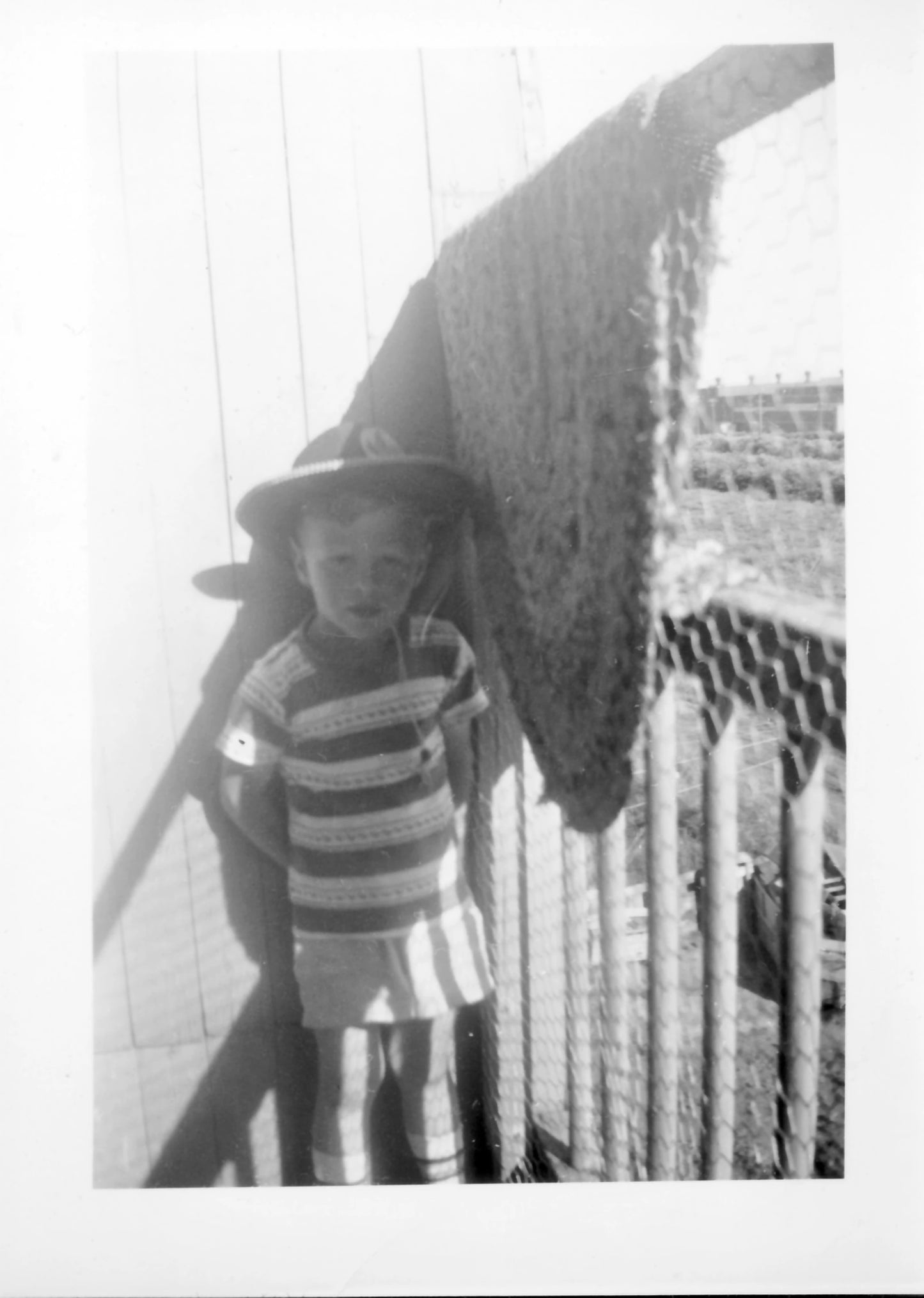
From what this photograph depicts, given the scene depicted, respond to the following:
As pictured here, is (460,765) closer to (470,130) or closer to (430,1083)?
(430,1083)

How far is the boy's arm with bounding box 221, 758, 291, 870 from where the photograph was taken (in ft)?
3.26

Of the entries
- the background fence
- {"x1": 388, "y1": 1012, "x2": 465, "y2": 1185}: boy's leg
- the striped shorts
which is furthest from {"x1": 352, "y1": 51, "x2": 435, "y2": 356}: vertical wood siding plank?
{"x1": 388, "y1": 1012, "x2": 465, "y2": 1185}: boy's leg

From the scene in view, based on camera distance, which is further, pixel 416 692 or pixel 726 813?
pixel 416 692

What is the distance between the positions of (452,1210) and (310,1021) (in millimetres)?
225

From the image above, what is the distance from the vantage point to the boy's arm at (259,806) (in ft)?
3.26

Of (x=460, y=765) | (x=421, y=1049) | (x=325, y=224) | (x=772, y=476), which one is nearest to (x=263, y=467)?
(x=325, y=224)

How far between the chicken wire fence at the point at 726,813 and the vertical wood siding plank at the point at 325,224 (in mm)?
291

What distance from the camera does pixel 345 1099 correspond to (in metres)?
1.04

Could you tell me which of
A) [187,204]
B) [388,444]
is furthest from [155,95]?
[388,444]

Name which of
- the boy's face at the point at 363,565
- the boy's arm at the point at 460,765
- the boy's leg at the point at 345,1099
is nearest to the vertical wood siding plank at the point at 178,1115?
the boy's leg at the point at 345,1099

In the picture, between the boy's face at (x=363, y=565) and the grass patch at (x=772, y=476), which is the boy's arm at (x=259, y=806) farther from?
the grass patch at (x=772, y=476)

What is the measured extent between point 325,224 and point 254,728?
1.54 feet

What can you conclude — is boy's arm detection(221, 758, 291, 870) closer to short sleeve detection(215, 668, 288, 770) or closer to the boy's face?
short sleeve detection(215, 668, 288, 770)

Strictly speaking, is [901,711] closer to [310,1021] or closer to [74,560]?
[310,1021]
